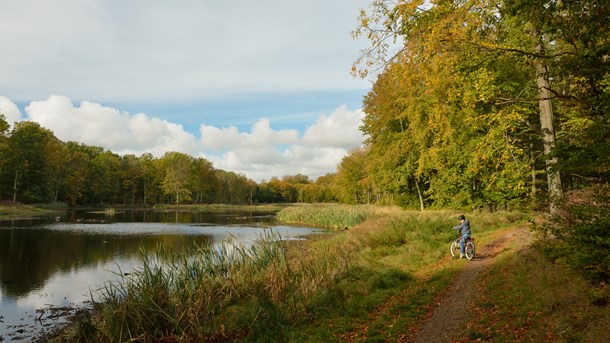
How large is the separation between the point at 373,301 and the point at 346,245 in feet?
25.1

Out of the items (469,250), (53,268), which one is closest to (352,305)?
(469,250)

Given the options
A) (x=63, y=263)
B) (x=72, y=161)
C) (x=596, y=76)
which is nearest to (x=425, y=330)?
(x=596, y=76)

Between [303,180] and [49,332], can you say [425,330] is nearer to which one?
[49,332]

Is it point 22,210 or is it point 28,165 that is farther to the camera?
point 28,165

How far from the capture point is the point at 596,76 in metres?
6.44

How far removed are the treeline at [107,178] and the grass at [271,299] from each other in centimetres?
6064

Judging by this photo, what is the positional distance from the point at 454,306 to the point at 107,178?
303ft

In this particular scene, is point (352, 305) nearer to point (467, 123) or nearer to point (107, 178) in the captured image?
point (467, 123)

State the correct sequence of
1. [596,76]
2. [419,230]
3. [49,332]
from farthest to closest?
1. [419,230]
2. [49,332]
3. [596,76]

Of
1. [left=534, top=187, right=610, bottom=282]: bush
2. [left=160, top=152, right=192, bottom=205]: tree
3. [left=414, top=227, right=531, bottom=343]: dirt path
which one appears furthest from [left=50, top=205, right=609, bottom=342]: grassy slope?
[left=160, top=152, right=192, bottom=205]: tree

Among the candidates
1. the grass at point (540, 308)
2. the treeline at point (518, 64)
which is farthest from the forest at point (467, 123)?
the grass at point (540, 308)

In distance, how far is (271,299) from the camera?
10398mm

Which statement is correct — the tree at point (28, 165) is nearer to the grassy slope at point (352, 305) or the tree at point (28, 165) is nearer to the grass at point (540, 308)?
the grassy slope at point (352, 305)

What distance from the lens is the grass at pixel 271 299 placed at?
28.1ft
